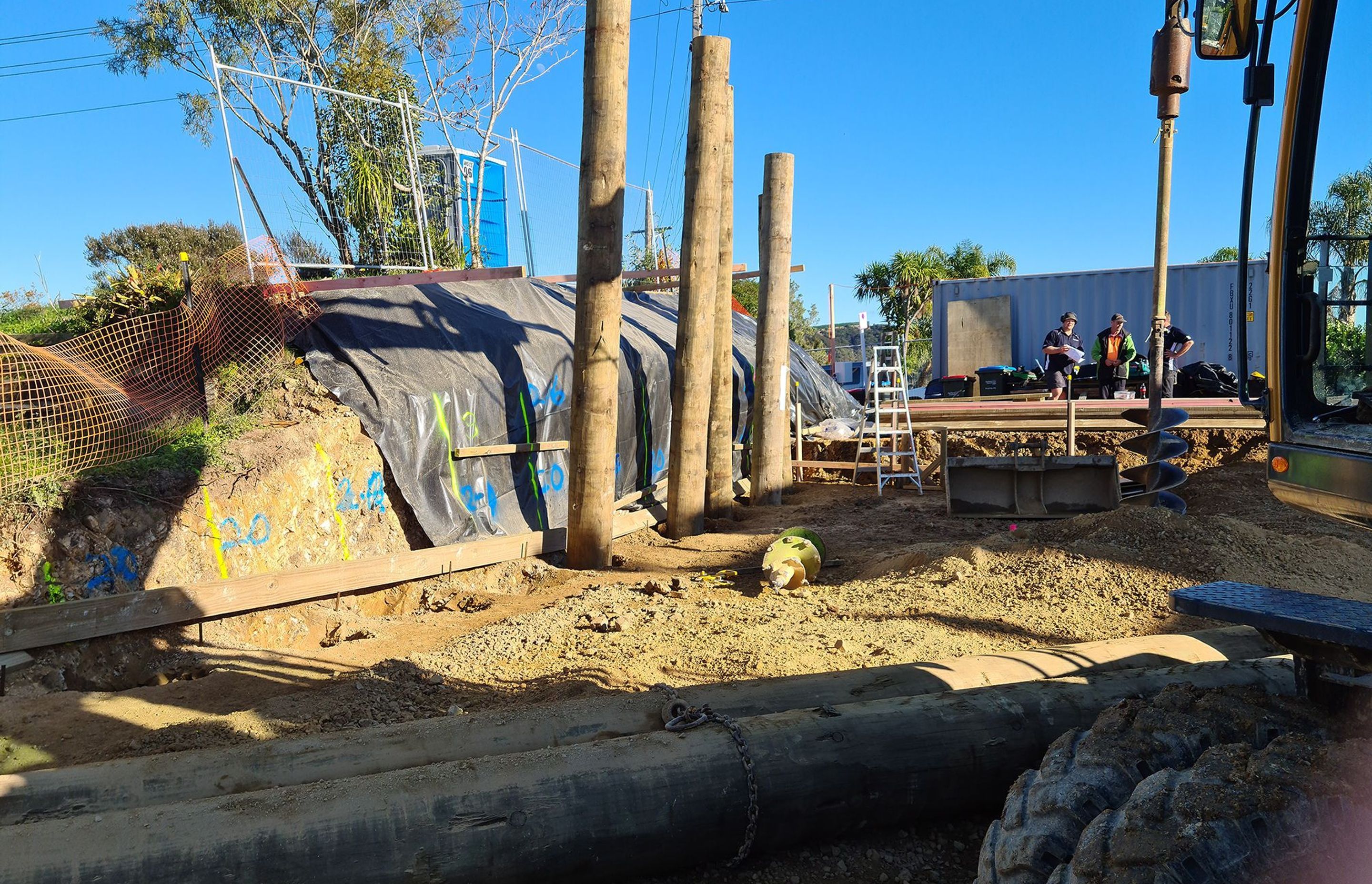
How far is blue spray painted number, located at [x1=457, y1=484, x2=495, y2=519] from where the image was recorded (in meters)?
8.09

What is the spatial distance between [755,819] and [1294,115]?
2.61m

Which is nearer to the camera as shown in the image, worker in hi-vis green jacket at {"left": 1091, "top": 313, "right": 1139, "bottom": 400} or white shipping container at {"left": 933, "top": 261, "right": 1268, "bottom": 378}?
worker in hi-vis green jacket at {"left": 1091, "top": 313, "right": 1139, "bottom": 400}

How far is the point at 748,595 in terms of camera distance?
22.9ft

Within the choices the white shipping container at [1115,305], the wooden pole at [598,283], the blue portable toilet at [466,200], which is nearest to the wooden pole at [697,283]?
the wooden pole at [598,283]

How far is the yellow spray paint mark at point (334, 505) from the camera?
7.15 meters

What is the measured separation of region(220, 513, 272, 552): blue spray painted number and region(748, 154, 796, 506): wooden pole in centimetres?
605

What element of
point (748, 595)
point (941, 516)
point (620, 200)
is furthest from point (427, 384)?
point (941, 516)

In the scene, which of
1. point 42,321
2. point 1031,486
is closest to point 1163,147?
point 1031,486

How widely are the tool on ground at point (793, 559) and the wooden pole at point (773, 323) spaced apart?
362 centimetres

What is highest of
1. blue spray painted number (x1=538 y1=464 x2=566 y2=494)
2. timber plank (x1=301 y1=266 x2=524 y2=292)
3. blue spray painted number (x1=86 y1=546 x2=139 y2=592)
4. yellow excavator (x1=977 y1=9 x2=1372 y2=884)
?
timber plank (x1=301 y1=266 x2=524 y2=292)

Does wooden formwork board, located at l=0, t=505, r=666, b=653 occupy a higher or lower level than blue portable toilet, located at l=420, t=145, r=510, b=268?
lower

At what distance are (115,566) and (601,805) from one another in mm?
4795

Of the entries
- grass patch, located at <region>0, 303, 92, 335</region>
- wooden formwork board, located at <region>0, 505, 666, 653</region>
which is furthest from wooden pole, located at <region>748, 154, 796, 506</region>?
grass patch, located at <region>0, 303, 92, 335</region>

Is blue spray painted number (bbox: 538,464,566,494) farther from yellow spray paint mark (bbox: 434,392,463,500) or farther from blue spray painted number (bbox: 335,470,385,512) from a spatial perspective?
blue spray painted number (bbox: 335,470,385,512)
